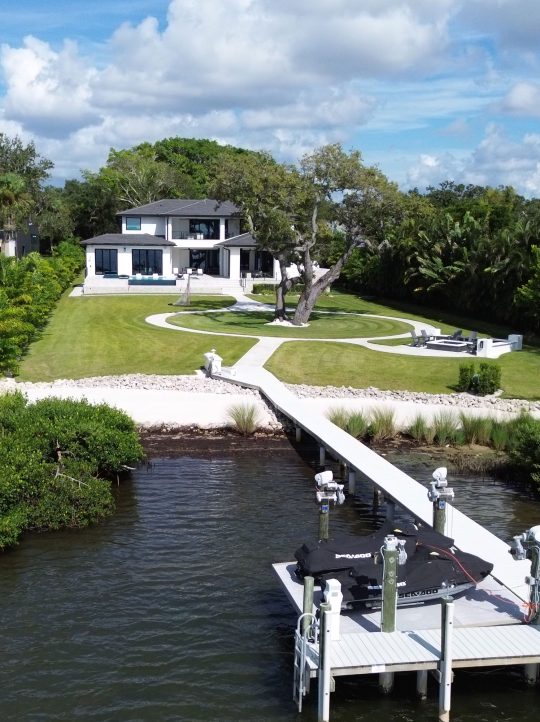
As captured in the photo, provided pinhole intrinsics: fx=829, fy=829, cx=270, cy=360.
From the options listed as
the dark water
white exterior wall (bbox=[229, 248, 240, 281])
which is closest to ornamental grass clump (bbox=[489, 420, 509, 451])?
the dark water

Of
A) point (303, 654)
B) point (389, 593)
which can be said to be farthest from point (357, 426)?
point (303, 654)

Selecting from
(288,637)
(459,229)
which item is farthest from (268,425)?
(459,229)

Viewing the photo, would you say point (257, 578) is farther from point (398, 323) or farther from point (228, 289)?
point (228, 289)

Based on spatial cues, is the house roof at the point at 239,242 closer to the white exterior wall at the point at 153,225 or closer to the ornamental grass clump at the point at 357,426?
the white exterior wall at the point at 153,225

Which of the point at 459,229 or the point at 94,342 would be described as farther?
the point at 459,229

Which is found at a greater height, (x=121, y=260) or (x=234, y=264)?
(x=121, y=260)

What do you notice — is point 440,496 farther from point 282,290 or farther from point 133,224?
point 133,224
